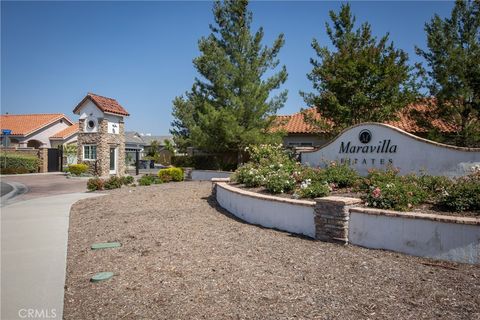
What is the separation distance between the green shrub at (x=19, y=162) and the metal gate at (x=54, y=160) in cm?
137

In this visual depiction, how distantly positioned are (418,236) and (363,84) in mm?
10510

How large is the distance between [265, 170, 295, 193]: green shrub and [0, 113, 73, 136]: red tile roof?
4022cm

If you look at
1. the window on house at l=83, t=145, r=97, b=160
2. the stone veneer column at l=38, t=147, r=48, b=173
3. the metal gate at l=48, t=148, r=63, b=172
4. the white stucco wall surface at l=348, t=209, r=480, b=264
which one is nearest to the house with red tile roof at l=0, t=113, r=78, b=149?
the metal gate at l=48, t=148, r=63, b=172

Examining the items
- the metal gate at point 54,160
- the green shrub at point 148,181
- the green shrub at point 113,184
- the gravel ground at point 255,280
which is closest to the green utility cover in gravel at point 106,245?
the gravel ground at point 255,280

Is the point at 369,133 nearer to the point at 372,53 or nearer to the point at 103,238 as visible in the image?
the point at 372,53

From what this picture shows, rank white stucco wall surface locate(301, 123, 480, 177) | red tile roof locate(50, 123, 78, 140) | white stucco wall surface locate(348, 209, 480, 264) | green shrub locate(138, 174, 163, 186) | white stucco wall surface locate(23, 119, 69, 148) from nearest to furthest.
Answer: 1. white stucco wall surface locate(348, 209, 480, 264)
2. white stucco wall surface locate(301, 123, 480, 177)
3. green shrub locate(138, 174, 163, 186)
4. white stucco wall surface locate(23, 119, 69, 148)
5. red tile roof locate(50, 123, 78, 140)

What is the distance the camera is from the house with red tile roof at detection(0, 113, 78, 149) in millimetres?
42188

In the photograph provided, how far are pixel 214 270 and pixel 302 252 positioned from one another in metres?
1.59

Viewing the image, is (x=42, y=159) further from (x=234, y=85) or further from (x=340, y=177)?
(x=340, y=177)

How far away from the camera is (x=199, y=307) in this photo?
438 centimetres

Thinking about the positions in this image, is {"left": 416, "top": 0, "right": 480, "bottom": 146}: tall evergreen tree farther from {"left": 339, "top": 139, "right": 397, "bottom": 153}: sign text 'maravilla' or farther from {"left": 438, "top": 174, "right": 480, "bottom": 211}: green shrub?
{"left": 438, "top": 174, "right": 480, "bottom": 211}: green shrub

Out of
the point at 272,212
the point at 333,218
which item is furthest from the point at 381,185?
the point at 272,212

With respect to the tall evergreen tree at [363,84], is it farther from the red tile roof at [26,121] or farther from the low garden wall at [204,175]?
the red tile roof at [26,121]

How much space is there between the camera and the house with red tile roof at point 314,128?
1709 cm
